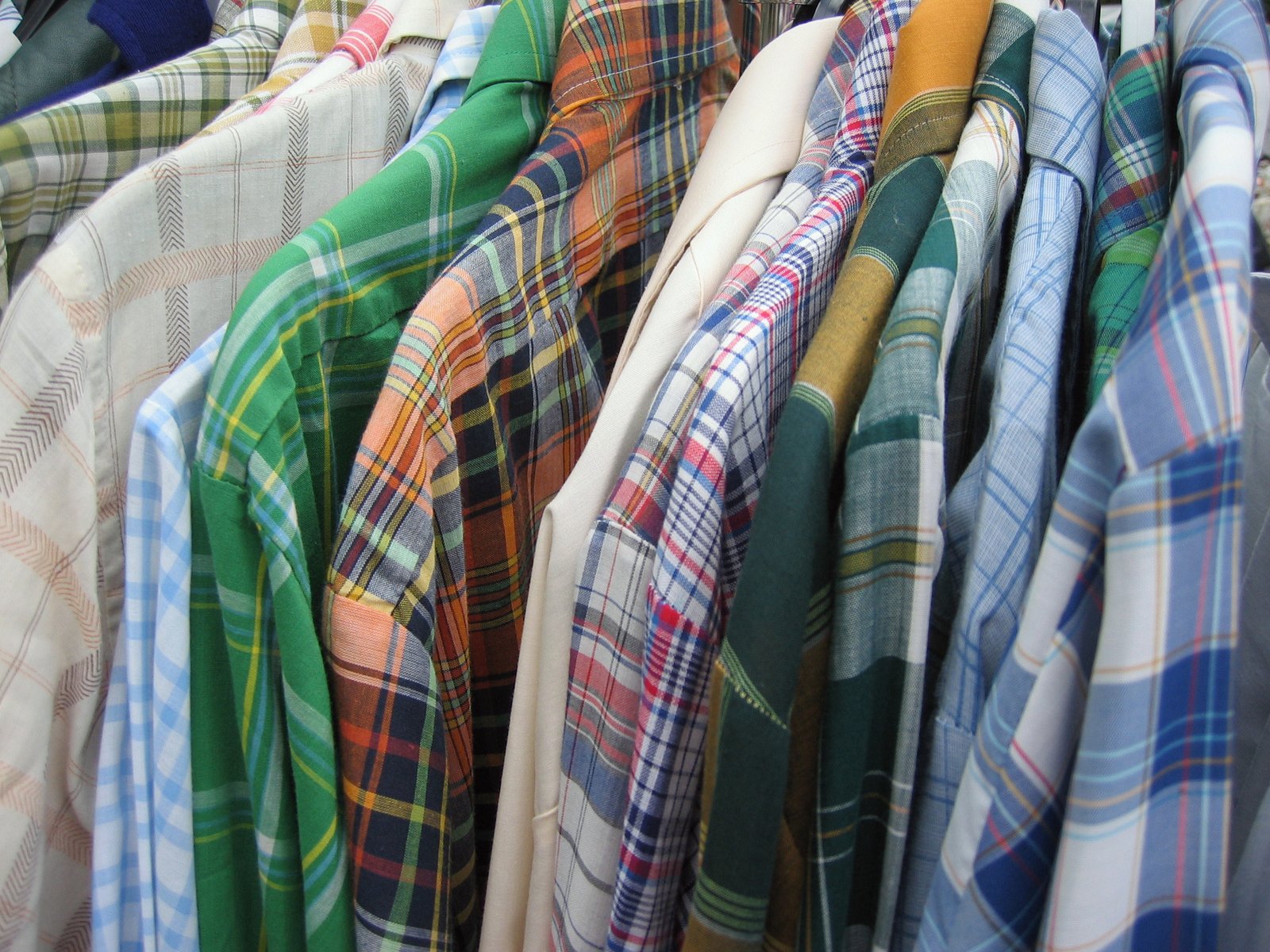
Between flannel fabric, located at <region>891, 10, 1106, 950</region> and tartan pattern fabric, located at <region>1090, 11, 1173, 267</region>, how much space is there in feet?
0.04

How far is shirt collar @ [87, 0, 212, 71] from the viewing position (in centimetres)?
57

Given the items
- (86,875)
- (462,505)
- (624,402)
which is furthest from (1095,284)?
(86,875)

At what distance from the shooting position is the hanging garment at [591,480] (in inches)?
15.4

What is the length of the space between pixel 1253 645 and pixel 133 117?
625 millimetres

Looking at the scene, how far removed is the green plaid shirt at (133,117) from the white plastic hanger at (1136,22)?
1.53 ft

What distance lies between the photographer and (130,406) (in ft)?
1.29

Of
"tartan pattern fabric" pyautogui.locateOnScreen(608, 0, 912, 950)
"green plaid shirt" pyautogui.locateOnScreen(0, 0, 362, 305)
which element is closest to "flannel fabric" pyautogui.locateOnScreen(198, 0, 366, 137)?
"green plaid shirt" pyautogui.locateOnScreen(0, 0, 362, 305)

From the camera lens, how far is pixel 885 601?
307mm

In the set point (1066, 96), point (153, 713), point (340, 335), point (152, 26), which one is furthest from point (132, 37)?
point (1066, 96)

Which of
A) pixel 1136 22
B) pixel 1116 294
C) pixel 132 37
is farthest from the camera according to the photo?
pixel 132 37

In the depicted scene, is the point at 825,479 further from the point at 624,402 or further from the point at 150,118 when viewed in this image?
the point at 150,118

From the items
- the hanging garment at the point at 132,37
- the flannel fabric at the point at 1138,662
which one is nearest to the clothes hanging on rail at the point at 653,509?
the flannel fabric at the point at 1138,662

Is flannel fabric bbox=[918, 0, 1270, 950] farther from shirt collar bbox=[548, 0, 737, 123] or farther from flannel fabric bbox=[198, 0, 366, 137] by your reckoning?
flannel fabric bbox=[198, 0, 366, 137]

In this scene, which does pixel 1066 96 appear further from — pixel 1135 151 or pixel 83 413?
pixel 83 413
